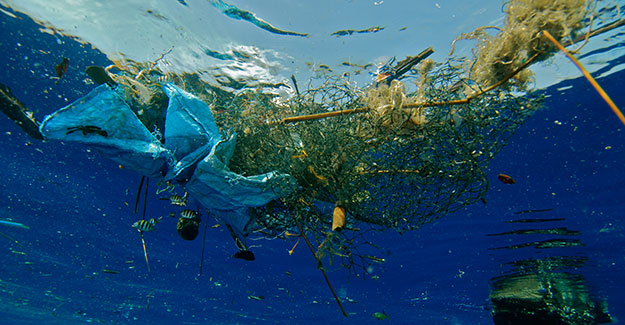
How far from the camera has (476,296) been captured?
26391mm

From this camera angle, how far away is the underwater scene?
2998 mm

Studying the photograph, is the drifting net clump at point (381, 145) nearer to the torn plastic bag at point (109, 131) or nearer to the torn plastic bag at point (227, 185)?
the torn plastic bag at point (227, 185)

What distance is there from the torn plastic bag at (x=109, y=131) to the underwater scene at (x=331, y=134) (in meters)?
0.02

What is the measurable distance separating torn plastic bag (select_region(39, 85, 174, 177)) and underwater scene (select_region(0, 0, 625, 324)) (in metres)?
0.02

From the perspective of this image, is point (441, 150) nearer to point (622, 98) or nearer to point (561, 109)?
point (561, 109)

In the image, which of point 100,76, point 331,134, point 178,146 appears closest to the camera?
point 331,134

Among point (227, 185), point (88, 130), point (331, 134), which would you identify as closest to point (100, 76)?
point (88, 130)

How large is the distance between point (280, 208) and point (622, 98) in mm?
11231

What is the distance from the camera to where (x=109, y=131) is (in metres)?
2.97

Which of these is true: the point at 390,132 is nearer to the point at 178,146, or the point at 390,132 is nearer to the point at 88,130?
the point at 178,146

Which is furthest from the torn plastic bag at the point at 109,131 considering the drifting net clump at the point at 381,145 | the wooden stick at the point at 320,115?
the wooden stick at the point at 320,115

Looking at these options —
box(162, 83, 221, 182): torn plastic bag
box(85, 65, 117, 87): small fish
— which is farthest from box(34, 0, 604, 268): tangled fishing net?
box(162, 83, 221, 182): torn plastic bag

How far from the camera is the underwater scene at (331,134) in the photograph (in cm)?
300

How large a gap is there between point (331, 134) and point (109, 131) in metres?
2.32
